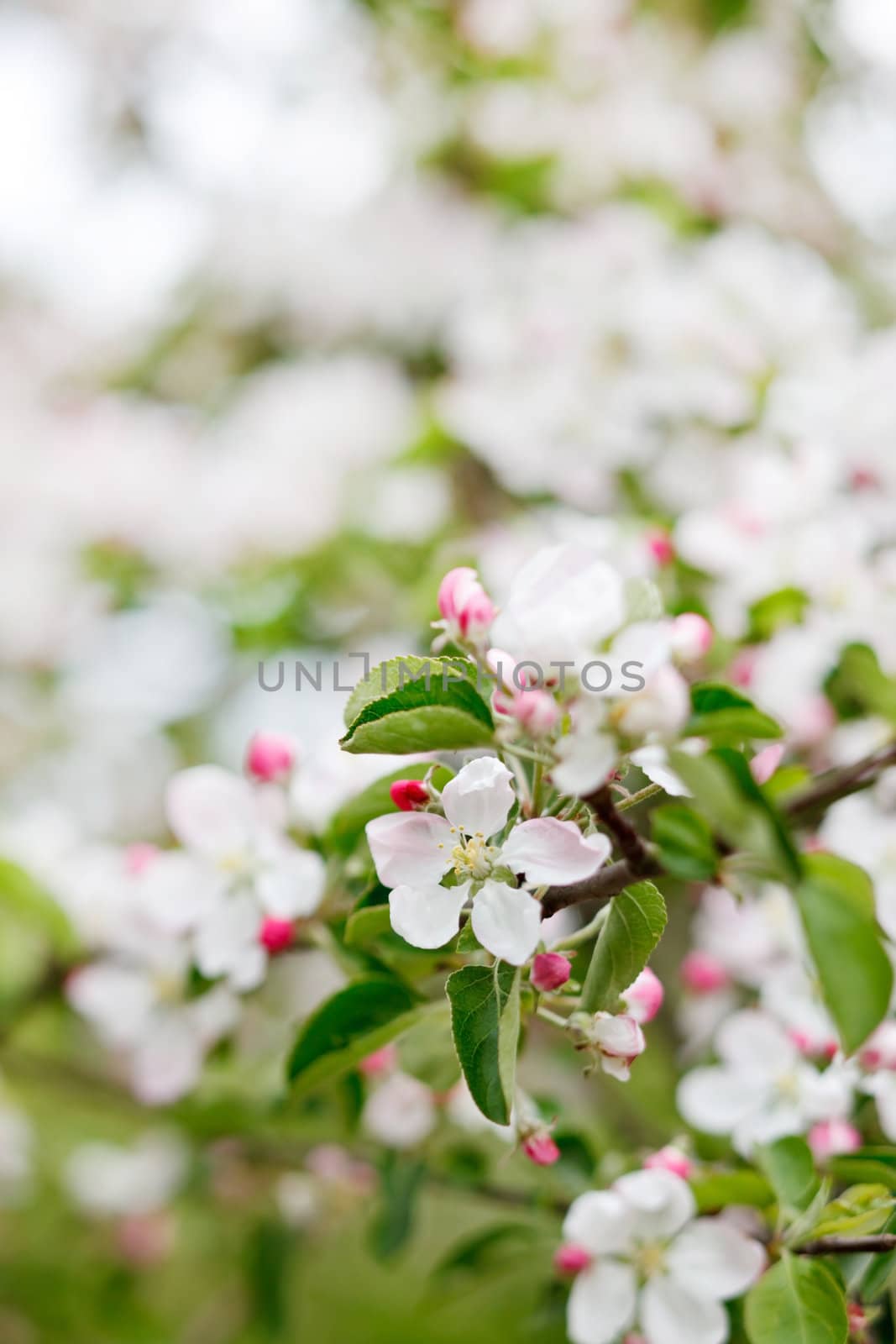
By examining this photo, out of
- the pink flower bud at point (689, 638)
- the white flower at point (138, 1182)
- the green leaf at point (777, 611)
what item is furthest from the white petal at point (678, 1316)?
the white flower at point (138, 1182)

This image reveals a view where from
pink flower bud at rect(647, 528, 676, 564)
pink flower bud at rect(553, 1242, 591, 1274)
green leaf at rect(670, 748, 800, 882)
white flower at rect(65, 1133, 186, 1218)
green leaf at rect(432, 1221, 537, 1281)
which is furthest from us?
white flower at rect(65, 1133, 186, 1218)

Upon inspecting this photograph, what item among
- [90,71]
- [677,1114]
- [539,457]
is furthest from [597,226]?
[90,71]

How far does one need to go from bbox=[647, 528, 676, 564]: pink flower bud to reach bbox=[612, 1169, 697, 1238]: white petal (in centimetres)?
46

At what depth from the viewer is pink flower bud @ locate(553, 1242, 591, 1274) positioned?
1.97 ft

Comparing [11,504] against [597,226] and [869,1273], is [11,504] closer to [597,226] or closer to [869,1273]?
[597,226]

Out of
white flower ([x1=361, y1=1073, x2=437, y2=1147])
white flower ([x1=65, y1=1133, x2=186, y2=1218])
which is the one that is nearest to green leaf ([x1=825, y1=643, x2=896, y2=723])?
white flower ([x1=361, y1=1073, x2=437, y2=1147])

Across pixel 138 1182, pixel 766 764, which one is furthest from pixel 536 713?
pixel 138 1182

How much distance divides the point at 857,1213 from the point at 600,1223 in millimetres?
126

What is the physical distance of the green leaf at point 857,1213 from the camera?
0.53 metres

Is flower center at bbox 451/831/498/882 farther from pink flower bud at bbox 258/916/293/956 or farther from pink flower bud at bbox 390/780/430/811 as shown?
pink flower bud at bbox 258/916/293/956

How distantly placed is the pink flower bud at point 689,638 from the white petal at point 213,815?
300 mm

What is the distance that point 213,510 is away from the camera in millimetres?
1788

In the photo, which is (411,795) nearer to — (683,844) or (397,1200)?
(683,844)

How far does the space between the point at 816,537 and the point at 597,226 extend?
0.80 m
